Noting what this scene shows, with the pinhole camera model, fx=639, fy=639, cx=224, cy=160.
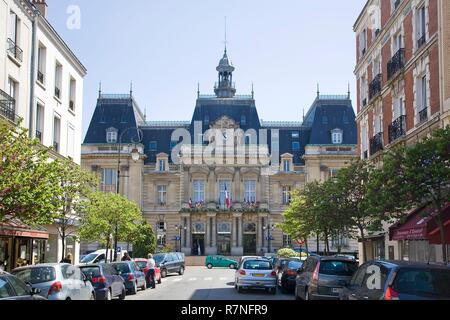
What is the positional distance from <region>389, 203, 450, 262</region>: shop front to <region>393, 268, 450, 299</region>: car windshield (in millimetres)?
9212

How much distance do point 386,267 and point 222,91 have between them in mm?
71319

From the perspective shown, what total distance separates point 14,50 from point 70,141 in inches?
400

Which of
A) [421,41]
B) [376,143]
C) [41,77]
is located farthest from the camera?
[376,143]

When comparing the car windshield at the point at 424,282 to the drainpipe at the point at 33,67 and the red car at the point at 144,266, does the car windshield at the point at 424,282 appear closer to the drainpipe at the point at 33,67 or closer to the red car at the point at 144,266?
the red car at the point at 144,266

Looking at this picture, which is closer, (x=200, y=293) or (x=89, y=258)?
(x=200, y=293)

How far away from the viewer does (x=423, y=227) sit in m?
22.3

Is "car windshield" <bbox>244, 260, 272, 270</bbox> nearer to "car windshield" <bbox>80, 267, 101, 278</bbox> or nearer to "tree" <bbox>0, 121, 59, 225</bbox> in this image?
"car windshield" <bbox>80, 267, 101, 278</bbox>

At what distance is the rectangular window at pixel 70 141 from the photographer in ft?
123

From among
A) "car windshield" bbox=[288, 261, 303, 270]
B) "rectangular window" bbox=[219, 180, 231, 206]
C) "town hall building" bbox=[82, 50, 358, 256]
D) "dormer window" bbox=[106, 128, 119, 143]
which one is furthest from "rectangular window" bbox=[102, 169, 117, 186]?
"car windshield" bbox=[288, 261, 303, 270]

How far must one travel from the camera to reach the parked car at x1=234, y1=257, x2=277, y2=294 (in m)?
26.4

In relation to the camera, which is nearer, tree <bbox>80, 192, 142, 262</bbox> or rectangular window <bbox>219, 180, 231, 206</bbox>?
tree <bbox>80, 192, 142, 262</bbox>

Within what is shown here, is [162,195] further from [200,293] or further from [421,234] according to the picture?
[421,234]

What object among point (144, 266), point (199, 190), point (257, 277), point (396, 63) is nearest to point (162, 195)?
point (199, 190)
